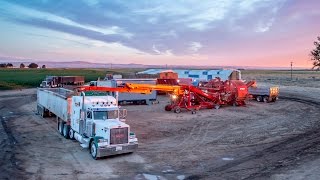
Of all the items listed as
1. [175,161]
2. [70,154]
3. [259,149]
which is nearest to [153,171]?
[175,161]

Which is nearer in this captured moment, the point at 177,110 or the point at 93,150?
the point at 93,150

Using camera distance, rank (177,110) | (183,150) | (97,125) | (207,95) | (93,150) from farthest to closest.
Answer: (207,95)
(177,110)
(183,150)
(97,125)
(93,150)

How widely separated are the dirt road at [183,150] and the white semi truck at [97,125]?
67cm

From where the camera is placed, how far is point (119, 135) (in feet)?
63.8

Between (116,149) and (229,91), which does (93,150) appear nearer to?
(116,149)

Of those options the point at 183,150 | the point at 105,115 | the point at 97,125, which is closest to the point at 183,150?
the point at 183,150

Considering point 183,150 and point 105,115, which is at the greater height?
point 105,115

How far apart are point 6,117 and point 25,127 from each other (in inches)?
283

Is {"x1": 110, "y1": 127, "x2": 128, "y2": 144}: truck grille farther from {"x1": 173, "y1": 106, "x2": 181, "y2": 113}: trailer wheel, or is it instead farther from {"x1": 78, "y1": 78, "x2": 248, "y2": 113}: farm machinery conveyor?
{"x1": 173, "y1": 106, "x2": 181, "y2": 113}: trailer wheel

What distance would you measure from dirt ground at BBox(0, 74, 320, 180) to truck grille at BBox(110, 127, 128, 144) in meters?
1.04

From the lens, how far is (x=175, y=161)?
19.4 metres

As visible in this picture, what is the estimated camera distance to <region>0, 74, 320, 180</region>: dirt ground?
679 inches

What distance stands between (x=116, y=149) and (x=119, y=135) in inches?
31.1

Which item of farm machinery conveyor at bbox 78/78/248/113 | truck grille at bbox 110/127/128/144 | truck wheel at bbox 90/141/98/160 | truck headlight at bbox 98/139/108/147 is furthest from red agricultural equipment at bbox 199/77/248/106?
truck headlight at bbox 98/139/108/147
